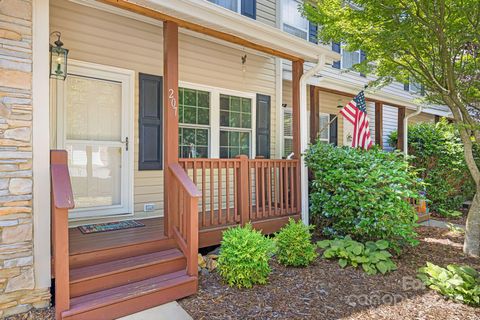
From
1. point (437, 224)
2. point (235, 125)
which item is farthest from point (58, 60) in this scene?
point (437, 224)

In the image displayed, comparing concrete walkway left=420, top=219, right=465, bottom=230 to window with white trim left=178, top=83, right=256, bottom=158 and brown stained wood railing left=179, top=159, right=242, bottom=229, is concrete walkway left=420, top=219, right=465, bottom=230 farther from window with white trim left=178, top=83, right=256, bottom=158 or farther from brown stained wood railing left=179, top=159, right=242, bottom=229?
brown stained wood railing left=179, top=159, right=242, bottom=229

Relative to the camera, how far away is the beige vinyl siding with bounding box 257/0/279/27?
6090 mm

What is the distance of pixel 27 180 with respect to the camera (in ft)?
8.83

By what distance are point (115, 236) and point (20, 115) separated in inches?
61.7

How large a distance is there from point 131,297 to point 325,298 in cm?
178

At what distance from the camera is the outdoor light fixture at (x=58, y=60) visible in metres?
3.64

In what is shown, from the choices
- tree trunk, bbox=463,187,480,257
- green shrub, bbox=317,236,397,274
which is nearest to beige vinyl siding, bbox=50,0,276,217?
green shrub, bbox=317,236,397,274

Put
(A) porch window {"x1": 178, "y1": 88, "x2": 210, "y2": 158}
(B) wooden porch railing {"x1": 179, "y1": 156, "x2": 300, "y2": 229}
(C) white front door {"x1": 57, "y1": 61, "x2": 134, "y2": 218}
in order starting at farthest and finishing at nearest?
(A) porch window {"x1": 178, "y1": 88, "x2": 210, "y2": 158}, (C) white front door {"x1": 57, "y1": 61, "x2": 134, "y2": 218}, (B) wooden porch railing {"x1": 179, "y1": 156, "x2": 300, "y2": 229}

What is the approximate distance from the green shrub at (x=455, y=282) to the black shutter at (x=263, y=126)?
3242 mm

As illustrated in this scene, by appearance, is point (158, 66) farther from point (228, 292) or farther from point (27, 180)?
point (228, 292)

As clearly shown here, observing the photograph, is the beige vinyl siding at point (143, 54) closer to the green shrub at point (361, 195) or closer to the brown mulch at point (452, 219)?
the green shrub at point (361, 195)

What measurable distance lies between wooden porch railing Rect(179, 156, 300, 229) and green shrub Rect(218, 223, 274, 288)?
27.0 inches

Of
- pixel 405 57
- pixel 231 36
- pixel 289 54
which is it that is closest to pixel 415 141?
pixel 405 57

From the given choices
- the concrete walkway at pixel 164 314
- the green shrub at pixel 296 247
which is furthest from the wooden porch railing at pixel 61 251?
the green shrub at pixel 296 247
